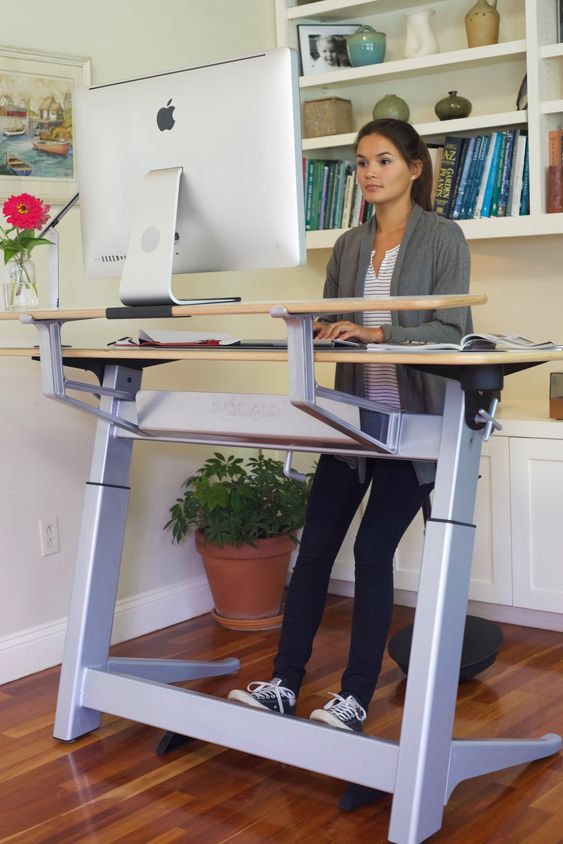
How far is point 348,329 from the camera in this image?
2148 millimetres

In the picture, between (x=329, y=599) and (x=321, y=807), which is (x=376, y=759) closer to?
(x=321, y=807)

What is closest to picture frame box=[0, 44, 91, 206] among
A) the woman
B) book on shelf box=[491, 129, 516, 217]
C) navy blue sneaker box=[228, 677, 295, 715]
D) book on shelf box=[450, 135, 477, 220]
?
the woman

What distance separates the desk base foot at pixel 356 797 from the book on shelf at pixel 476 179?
6.44 feet

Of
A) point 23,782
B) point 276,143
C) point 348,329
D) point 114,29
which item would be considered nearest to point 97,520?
point 23,782

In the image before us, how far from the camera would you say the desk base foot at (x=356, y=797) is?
2.21 metres

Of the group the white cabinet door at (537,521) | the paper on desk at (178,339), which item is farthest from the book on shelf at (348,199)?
the paper on desk at (178,339)

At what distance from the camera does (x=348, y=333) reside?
2.15 metres

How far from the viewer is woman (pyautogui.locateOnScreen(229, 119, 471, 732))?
239cm

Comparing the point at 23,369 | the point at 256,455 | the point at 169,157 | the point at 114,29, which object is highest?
the point at 114,29

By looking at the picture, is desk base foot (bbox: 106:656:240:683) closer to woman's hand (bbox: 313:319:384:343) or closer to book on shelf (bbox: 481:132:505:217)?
woman's hand (bbox: 313:319:384:343)

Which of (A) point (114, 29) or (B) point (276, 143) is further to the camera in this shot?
(A) point (114, 29)

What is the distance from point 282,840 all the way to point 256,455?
2014 millimetres

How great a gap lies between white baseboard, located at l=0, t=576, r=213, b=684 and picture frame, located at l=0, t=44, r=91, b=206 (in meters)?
1.28

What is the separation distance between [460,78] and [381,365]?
1.70m
